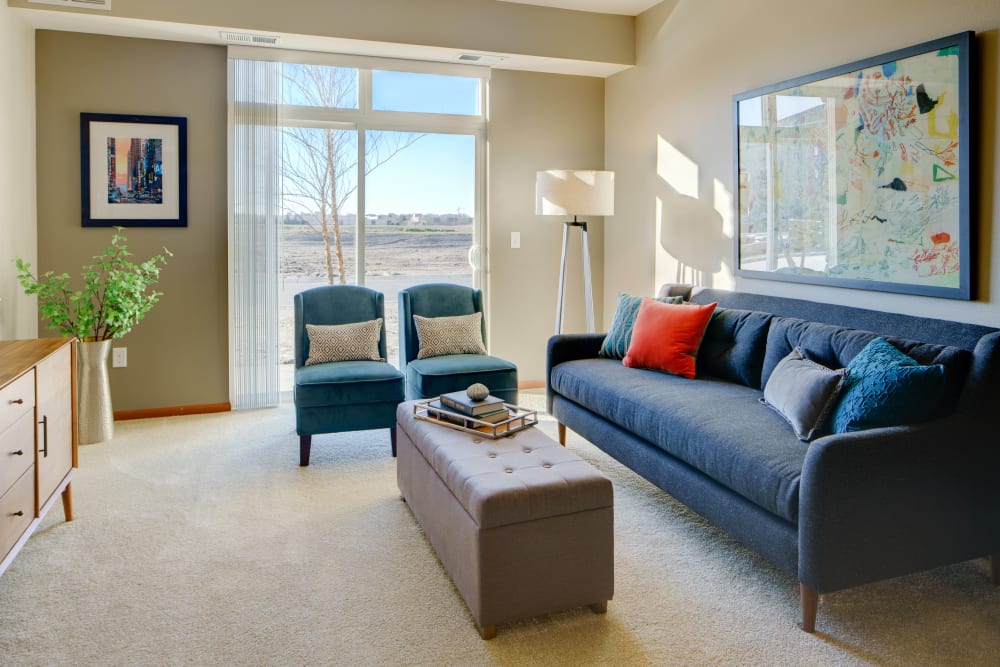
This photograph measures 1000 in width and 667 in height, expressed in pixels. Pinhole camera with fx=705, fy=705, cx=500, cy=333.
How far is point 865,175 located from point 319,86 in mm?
3487

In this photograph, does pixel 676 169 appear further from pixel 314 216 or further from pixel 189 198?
pixel 189 198

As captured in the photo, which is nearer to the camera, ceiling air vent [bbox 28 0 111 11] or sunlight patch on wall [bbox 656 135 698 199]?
ceiling air vent [bbox 28 0 111 11]

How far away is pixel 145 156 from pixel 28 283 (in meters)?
1.06

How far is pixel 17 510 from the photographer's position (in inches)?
91.3

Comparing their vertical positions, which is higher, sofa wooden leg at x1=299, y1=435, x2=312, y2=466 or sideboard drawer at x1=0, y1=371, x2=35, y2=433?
sideboard drawer at x1=0, y1=371, x2=35, y2=433

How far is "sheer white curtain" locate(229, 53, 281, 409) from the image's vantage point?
15.1 feet

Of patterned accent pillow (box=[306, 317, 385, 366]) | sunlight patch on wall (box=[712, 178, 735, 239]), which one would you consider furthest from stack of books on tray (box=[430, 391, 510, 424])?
sunlight patch on wall (box=[712, 178, 735, 239])

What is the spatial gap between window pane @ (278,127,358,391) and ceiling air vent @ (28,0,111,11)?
124cm

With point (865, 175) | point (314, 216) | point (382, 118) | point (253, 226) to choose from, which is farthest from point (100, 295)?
point (865, 175)

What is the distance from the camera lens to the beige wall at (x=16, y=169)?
374 centimetres

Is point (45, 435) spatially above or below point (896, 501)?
above

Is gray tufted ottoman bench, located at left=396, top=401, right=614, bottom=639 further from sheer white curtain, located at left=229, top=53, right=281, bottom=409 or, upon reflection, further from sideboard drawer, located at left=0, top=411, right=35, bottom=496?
sheer white curtain, located at left=229, top=53, right=281, bottom=409

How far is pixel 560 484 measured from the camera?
218 centimetres

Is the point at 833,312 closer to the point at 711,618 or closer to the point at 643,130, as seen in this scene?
the point at 711,618
